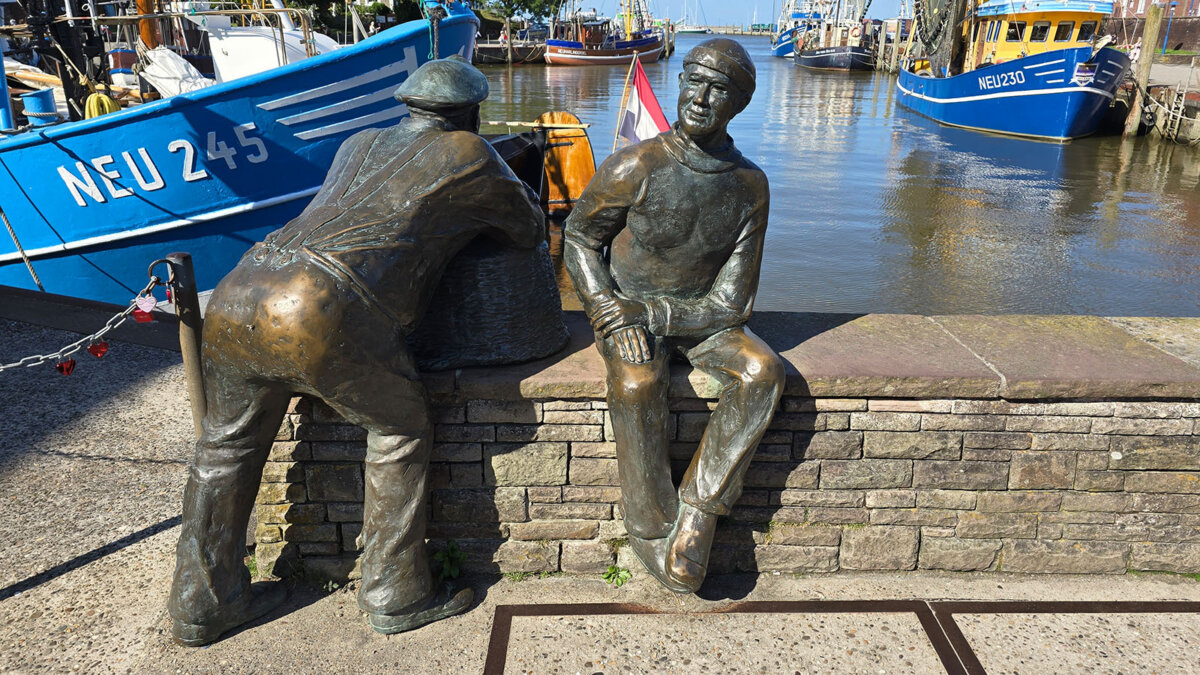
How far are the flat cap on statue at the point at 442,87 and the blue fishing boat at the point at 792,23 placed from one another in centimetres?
6701

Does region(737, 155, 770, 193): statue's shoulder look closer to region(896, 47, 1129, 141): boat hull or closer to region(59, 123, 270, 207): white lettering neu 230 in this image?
region(59, 123, 270, 207): white lettering neu 230

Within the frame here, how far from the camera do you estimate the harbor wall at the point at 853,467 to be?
2865 millimetres

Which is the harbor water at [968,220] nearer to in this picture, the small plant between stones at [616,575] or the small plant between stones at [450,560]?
the small plant between stones at [616,575]

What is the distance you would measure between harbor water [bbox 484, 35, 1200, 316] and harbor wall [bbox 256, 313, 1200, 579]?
609cm

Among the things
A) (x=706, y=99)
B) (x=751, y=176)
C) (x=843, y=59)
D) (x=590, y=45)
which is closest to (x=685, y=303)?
(x=751, y=176)

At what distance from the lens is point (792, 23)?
8894 cm

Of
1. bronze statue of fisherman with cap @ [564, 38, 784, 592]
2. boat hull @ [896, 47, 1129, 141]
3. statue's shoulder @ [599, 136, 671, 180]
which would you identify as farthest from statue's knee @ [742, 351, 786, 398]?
boat hull @ [896, 47, 1129, 141]

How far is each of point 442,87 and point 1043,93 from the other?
2238 cm

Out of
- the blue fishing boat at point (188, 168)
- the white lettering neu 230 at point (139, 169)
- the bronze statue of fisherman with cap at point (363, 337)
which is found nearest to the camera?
the bronze statue of fisherman with cap at point (363, 337)

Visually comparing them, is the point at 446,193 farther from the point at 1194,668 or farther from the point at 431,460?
the point at 1194,668

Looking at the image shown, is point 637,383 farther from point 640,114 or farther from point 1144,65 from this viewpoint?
point 1144,65

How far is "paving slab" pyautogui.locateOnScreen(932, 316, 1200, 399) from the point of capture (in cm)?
284

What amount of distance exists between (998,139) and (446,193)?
23204 mm

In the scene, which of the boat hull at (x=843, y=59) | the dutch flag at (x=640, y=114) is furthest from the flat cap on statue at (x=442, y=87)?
the boat hull at (x=843, y=59)
